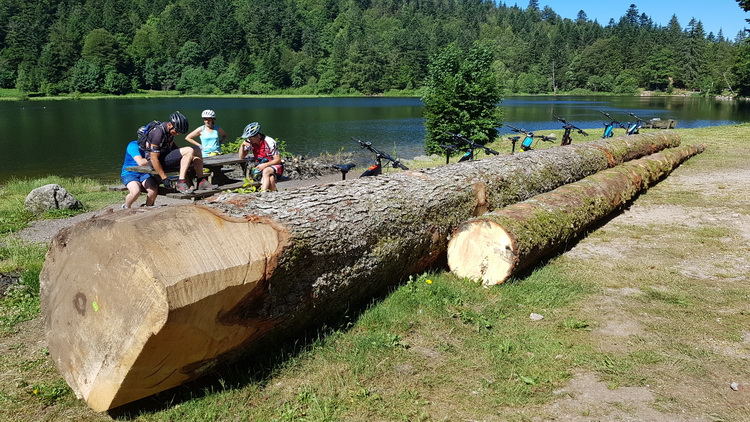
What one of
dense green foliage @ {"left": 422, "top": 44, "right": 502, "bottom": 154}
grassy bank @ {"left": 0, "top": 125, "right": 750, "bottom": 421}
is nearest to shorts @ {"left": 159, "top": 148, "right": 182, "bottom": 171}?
grassy bank @ {"left": 0, "top": 125, "right": 750, "bottom": 421}

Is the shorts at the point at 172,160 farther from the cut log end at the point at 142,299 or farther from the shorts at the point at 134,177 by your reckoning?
the cut log end at the point at 142,299

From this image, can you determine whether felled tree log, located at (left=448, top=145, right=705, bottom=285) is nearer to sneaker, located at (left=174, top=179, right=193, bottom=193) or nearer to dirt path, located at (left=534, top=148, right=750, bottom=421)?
dirt path, located at (left=534, top=148, right=750, bottom=421)

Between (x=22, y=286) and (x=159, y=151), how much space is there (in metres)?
2.47

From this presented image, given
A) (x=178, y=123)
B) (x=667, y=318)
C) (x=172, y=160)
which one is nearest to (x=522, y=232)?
(x=667, y=318)

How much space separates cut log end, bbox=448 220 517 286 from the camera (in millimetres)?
5457

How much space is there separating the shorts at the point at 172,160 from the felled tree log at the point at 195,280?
348 cm

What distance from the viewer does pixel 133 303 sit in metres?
3.17

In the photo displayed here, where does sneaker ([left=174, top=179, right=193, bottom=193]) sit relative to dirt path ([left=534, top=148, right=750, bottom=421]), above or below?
above

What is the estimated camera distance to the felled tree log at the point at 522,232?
5500 mm

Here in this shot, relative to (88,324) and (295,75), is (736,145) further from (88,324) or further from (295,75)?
(295,75)

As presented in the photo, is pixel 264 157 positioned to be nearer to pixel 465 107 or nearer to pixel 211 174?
pixel 211 174

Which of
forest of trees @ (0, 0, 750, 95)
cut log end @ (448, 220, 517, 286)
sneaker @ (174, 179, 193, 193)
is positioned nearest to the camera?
cut log end @ (448, 220, 517, 286)

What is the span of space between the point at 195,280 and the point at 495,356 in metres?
2.41

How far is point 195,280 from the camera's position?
324 centimetres
